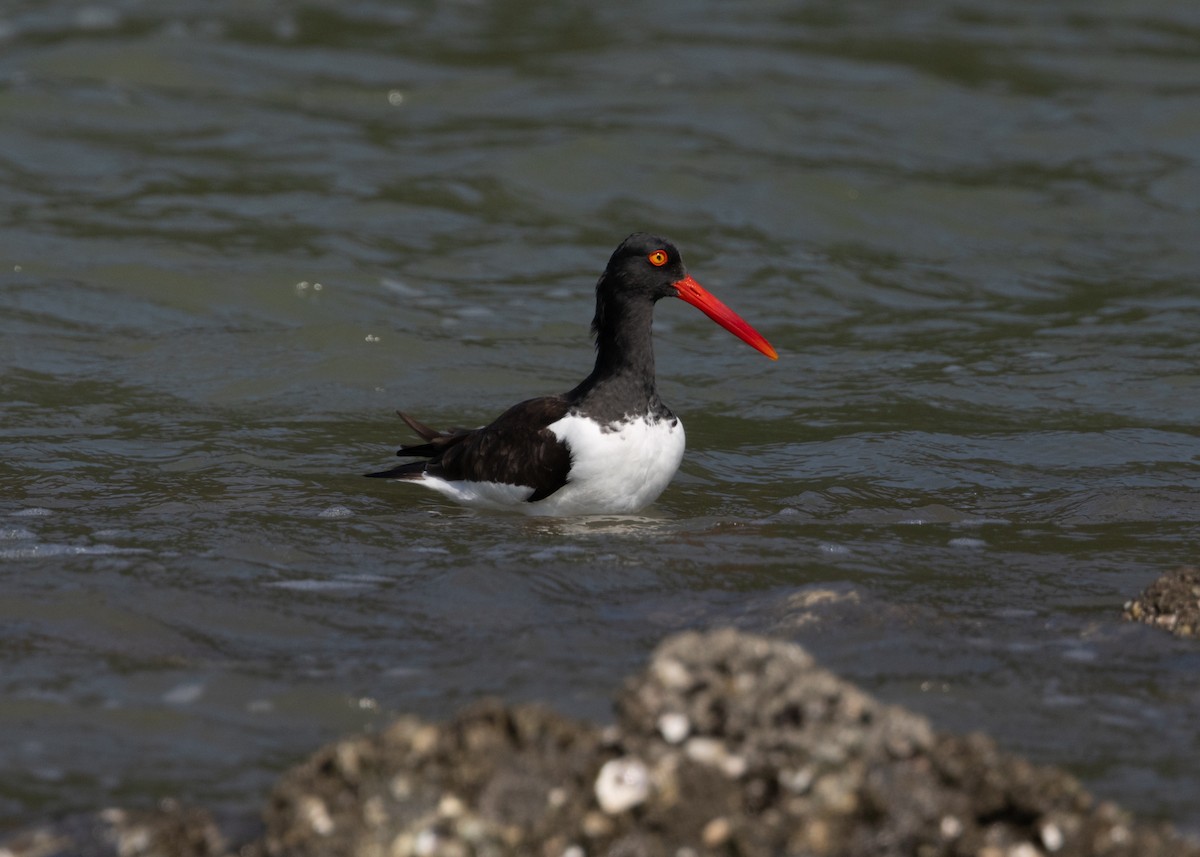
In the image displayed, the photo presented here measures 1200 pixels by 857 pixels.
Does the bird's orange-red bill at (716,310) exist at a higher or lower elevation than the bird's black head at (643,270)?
lower

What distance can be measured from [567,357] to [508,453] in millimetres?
3372

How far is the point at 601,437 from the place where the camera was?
282 inches

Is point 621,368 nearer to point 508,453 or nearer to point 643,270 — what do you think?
point 643,270

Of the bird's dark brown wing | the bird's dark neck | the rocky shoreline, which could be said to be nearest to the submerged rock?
the rocky shoreline

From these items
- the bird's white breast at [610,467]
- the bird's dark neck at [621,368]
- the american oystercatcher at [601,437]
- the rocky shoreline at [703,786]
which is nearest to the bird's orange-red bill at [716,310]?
the american oystercatcher at [601,437]

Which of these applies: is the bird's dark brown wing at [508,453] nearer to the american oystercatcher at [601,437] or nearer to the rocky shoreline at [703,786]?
the american oystercatcher at [601,437]

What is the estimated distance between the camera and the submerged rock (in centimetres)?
527

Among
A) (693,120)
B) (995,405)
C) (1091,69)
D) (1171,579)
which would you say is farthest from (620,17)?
(1171,579)

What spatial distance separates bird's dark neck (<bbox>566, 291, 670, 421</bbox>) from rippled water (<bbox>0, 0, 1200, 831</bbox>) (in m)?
0.56

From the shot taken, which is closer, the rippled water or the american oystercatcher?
the rippled water

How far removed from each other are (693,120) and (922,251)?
3624 millimetres

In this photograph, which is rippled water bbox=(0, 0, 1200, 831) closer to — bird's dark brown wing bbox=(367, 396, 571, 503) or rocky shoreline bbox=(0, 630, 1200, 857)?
bird's dark brown wing bbox=(367, 396, 571, 503)

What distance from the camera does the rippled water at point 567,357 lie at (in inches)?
200

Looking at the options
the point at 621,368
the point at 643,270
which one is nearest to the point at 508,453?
the point at 621,368
